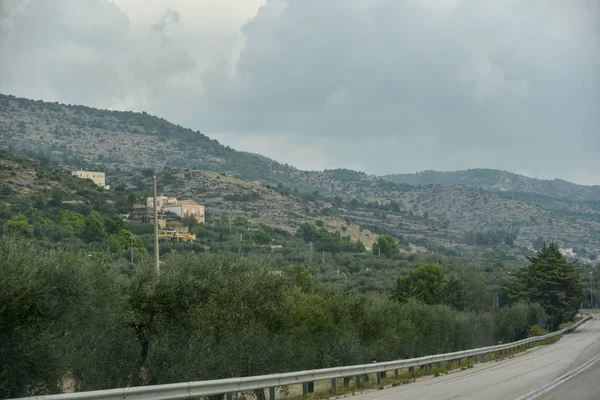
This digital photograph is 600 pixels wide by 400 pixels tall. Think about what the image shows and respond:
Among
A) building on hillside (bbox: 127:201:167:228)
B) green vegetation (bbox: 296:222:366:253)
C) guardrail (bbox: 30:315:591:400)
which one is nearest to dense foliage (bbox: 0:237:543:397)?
guardrail (bbox: 30:315:591:400)

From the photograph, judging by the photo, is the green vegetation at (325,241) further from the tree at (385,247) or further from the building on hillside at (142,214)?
the building on hillside at (142,214)

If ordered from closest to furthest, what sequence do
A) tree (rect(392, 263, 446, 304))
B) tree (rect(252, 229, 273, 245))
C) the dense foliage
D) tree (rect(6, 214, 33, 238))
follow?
the dense foliage < tree (rect(6, 214, 33, 238)) < tree (rect(392, 263, 446, 304)) < tree (rect(252, 229, 273, 245))

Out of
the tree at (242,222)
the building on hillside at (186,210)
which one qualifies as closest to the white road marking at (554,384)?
the building on hillside at (186,210)

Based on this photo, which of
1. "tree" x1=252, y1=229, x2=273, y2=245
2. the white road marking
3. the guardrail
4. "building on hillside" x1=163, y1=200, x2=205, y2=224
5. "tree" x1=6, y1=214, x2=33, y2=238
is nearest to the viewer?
the guardrail

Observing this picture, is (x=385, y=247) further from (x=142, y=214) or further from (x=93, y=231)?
(x=93, y=231)

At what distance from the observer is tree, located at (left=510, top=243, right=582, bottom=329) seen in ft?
308

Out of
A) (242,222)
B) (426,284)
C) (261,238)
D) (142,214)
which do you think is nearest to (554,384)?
(426,284)

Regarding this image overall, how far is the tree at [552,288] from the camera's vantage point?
9388cm

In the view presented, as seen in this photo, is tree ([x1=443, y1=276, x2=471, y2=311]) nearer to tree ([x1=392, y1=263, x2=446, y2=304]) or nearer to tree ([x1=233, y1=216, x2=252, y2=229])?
tree ([x1=392, y1=263, x2=446, y2=304])

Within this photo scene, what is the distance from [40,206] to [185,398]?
9359 cm

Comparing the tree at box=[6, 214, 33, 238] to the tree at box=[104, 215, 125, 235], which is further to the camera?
the tree at box=[104, 215, 125, 235]

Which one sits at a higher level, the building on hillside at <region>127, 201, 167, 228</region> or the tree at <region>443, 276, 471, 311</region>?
the building on hillside at <region>127, 201, 167, 228</region>

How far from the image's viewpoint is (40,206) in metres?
104

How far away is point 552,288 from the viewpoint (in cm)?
9450
